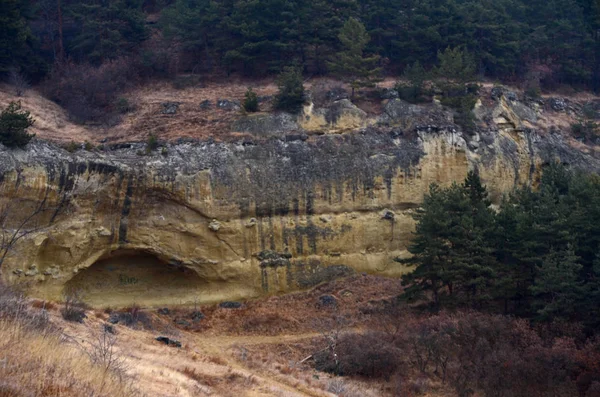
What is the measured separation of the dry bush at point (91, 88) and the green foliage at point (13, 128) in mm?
6120

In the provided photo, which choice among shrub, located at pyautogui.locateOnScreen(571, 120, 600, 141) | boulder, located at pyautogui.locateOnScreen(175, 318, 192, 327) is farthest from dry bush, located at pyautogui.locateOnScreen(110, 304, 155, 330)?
shrub, located at pyautogui.locateOnScreen(571, 120, 600, 141)

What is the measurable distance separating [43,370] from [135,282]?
2233 centimetres

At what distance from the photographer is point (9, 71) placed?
36938 millimetres

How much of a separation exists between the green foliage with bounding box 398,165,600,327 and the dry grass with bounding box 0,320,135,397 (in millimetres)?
18086

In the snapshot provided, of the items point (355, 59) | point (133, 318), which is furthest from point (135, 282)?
point (355, 59)

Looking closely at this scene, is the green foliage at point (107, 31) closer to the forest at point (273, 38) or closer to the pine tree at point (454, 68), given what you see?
the forest at point (273, 38)

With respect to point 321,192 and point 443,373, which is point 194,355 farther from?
point 321,192

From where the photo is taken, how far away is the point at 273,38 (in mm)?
41062

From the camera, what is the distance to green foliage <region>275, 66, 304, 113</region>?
116 ft

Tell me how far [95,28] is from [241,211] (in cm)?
1733

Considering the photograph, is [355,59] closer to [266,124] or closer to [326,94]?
[326,94]

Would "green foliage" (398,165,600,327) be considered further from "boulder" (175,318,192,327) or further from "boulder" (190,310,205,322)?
"boulder" (175,318,192,327)

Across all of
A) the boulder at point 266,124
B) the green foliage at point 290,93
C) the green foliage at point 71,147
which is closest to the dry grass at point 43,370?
the green foliage at point 71,147

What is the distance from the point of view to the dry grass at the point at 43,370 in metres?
9.53
